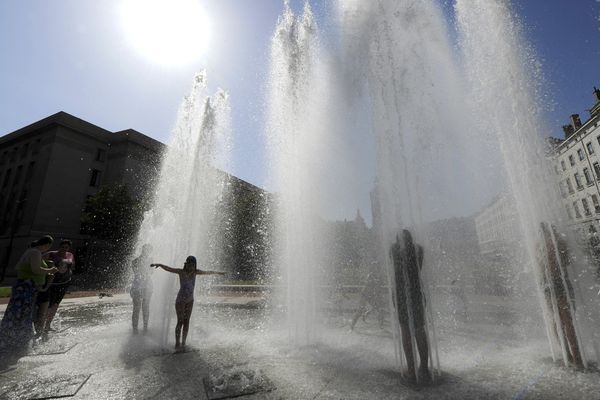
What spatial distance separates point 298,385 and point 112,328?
5.73m

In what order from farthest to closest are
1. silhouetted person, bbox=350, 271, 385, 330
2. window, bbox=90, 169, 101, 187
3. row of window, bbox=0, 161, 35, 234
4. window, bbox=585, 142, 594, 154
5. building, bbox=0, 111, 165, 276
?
window, bbox=585, 142, 594, 154 → window, bbox=90, 169, 101, 187 → row of window, bbox=0, 161, 35, 234 → building, bbox=0, 111, 165, 276 → silhouetted person, bbox=350, 271, 385, 330

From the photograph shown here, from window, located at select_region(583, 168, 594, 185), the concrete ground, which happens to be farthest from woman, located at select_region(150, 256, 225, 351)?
window, located at select_region(583, 168, 594, 185)

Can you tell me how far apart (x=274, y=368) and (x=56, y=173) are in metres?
40.8

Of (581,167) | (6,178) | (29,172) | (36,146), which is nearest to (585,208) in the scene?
Answer: (581,167)

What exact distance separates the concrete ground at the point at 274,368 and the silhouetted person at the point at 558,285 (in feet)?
1.32

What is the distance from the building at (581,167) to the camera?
133 feet

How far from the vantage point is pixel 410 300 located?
14.0 ft

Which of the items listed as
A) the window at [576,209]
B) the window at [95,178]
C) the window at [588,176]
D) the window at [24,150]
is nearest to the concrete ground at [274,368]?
the window at [95,178]

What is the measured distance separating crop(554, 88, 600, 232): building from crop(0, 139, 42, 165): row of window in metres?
66.5

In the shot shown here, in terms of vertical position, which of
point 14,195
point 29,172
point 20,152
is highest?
point 20,152

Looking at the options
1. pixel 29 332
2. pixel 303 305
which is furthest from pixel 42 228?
pixel 303 305

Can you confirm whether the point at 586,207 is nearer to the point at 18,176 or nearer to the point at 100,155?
the point at 100,155

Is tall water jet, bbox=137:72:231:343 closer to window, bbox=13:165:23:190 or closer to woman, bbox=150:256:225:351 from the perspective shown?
woman, bbox=150:256:225:351

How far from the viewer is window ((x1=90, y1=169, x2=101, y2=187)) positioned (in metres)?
38.6
